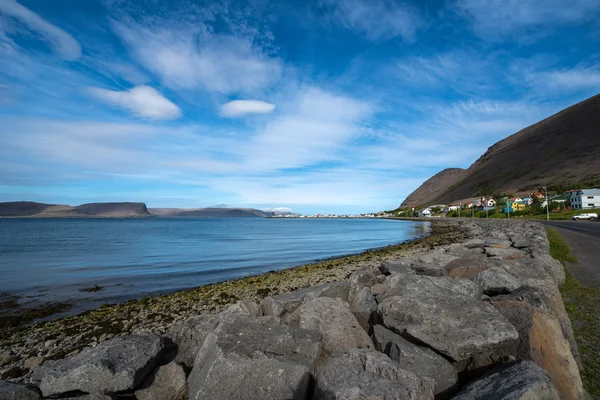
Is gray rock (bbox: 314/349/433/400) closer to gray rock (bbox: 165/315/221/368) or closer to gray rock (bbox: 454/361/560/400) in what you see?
gray rock (bbox: 454/361/560/400)

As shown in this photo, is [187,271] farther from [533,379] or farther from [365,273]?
[533,379]

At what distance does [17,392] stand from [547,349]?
6.94 m

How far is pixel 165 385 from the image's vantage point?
4918 mm

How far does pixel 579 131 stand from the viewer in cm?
16775

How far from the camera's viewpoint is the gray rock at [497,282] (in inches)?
285

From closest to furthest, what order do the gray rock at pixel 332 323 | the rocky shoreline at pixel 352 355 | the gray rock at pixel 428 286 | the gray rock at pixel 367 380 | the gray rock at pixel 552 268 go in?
→ the gray rock at pixel 367 380, the rocky shoreline at pixel 352 355, the gray rock at pixel 332 323, the gray rock at pixel 428 286, the gray rock at pixel 552 268

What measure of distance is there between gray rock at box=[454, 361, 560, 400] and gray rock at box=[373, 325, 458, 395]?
438 mm

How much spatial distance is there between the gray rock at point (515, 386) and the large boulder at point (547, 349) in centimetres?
70

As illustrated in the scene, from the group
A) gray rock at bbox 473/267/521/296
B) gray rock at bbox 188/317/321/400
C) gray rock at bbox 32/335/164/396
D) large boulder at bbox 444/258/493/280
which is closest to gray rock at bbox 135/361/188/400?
gray rock at bbox 32/335/164/396

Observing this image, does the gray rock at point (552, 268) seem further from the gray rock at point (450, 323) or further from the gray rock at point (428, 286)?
the gray rock at point (450, 323)

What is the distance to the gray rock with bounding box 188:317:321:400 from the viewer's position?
164 inches

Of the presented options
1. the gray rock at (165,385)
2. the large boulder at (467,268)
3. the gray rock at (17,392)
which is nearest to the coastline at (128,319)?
the gray rock at (17,392)

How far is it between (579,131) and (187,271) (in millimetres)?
207246

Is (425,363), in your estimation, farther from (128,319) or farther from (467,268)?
(128,319)
